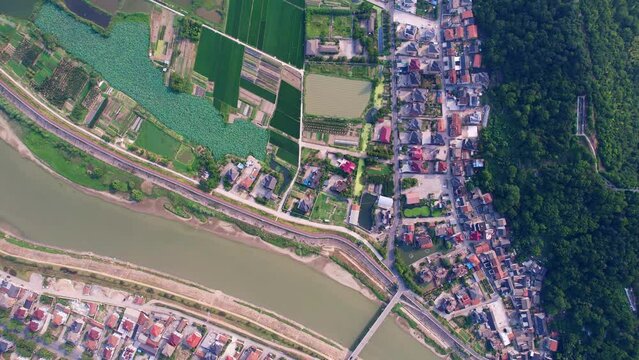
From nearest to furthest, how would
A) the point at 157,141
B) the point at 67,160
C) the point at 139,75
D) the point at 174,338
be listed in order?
the point at 174,338 < the point at 67,160 < the point at 157,141 < the point at 139,75

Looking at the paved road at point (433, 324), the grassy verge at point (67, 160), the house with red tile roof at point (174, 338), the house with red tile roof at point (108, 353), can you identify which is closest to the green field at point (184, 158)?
the grassy verge at point (67, 160)

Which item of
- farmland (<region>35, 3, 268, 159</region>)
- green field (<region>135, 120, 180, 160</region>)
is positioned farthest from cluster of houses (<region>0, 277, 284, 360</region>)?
farmland (<region>35, 3, 268, 159</region>)

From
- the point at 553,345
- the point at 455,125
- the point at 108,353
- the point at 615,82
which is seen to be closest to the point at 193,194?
the point at 108,353

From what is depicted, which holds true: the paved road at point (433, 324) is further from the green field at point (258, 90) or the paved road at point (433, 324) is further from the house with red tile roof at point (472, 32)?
the house with red tile roof at point (472, 32)

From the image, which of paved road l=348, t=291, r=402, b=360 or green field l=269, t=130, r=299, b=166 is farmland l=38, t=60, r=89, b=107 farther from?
paved road l=348, t=291, r=402, b=360

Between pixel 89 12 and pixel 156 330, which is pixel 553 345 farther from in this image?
pixel 89 12

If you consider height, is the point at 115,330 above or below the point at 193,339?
Answer: below

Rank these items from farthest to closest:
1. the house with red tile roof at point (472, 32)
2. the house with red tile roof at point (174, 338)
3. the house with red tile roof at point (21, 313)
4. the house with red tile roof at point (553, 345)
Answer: the house with red tile roof at point (472, 32) < the house with red tile roof at point (553, 345) < the house with red tile roof at point (174, 338) < the house with red tile roof at point (21, 313)
